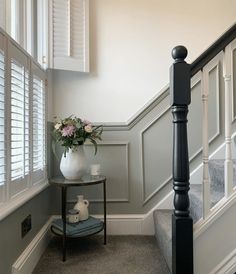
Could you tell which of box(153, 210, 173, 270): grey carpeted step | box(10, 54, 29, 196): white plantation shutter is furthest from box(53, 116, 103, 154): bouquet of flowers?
box(153, 210, 173, 270): grey carpeted step

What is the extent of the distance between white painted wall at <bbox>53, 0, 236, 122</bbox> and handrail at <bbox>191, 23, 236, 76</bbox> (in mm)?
1212

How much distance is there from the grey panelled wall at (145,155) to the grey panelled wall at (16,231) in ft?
1.48

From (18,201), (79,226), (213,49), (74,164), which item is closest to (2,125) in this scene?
(18,201)

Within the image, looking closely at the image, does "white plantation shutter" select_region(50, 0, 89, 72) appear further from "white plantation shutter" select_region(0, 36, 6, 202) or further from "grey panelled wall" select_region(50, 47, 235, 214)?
"white plantation shutter" select_region(0, 36, 6, 202)

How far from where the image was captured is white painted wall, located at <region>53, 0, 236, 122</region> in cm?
263

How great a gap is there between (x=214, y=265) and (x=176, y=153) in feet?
2.10

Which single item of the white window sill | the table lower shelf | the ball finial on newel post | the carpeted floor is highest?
the ball finial on newel post

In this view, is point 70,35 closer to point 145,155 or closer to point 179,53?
point 145,155

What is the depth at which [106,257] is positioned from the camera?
78.2 inches

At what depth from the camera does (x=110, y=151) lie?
2543 mm

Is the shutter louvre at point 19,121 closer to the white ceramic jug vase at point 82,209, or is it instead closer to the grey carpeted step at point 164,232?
the white ceramic jug vase at point 82,209

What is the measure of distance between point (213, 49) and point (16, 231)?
5.07 feet

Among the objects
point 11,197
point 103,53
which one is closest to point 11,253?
point 11,197

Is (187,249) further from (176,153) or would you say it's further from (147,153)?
(147,153)
